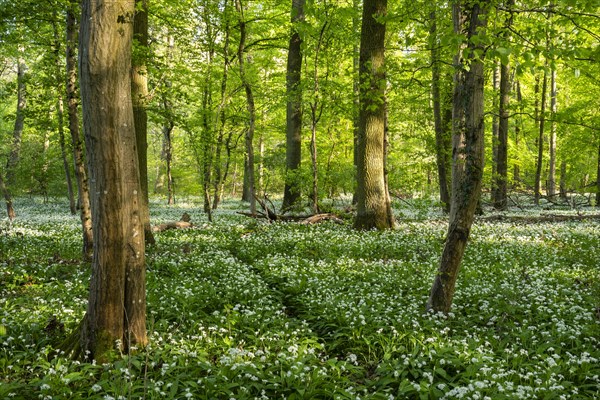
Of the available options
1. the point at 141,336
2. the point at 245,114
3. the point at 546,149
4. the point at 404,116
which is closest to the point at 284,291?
the point at 141,336

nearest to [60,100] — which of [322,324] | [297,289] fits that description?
[297,289]

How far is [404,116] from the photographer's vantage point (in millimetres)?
24281

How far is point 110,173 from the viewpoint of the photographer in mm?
5086

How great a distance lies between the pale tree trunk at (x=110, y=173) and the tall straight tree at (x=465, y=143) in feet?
15.3

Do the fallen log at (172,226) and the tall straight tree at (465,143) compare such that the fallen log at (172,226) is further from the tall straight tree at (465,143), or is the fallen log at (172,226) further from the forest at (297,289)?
the tall straight tree at (465,143)

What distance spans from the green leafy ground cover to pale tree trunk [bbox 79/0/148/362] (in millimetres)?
641

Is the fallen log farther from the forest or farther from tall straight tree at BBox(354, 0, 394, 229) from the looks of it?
tall straight tree at BBox(354, 0, 394, 229)

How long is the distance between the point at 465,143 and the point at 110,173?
201 inches

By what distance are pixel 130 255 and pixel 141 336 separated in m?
1.15

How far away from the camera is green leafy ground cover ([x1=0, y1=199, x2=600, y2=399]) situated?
473 centimetres

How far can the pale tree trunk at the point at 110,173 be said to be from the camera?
4988 mm

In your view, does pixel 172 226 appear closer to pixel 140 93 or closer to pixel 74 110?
pixel 140 93

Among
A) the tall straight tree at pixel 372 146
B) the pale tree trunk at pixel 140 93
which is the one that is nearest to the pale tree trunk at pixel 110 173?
the pale tree trunk at pixel 140 93

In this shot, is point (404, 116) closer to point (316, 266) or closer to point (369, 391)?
point (316, 266)
